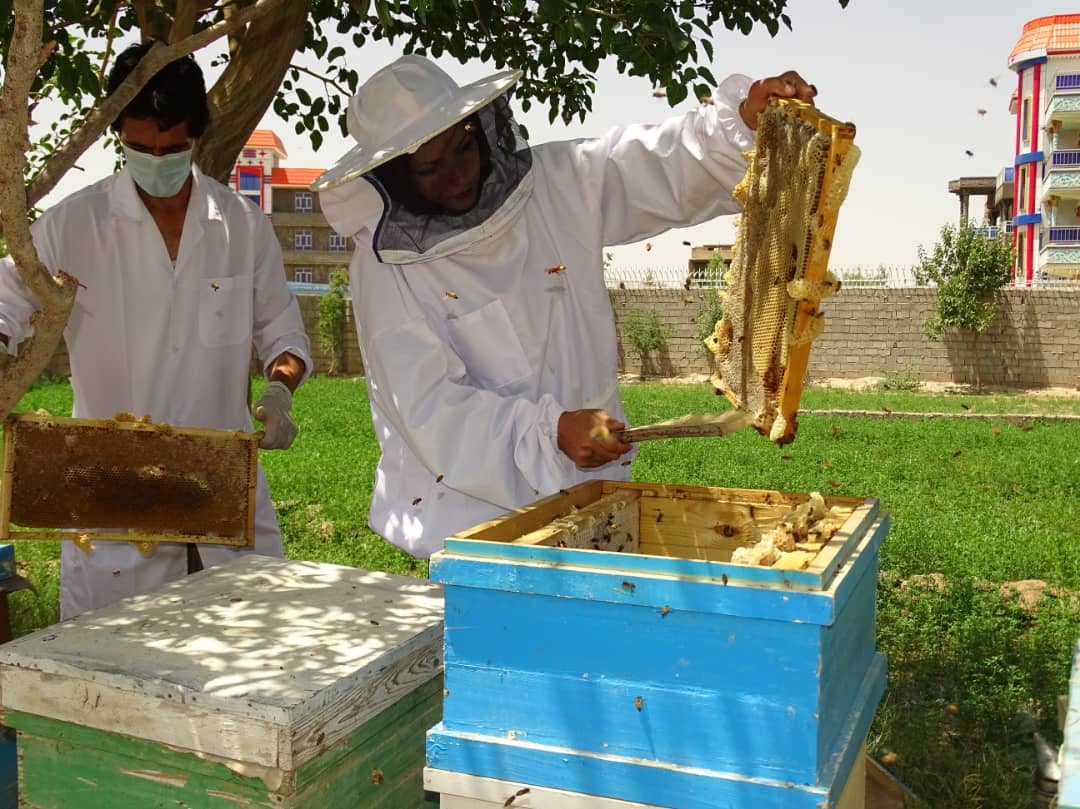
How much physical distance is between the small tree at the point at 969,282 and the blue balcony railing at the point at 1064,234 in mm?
14114

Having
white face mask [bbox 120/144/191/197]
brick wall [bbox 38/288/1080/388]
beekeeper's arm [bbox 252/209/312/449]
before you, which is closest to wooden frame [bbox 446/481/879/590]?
beekeeper's arm [bbox 252/209/312/449]

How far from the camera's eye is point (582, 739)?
1.55 m

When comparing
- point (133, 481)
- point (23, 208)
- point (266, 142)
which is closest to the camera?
point (23, 208)

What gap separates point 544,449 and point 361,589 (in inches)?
20.6

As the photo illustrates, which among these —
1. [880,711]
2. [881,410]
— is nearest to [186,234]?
[880,711]

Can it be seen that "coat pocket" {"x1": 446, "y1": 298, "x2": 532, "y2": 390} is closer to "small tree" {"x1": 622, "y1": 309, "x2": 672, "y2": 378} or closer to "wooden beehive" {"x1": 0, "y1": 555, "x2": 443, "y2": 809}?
"wooden beehive" {"x1": 0, "y1": 555, "x2": 443, "y2": 809}

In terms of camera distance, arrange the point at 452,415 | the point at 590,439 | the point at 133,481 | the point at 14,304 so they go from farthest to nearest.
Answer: the point at 14,304, the point at 133,481, the point at 452,415, the point at 590,439

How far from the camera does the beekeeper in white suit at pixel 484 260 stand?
94.2 inches

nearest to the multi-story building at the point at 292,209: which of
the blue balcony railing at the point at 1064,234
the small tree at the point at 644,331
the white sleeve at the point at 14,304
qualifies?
the small tree at the point at 644,331

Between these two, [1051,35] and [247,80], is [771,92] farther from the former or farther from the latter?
[1051,35]

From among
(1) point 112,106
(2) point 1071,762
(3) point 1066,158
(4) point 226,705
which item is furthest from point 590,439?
(3) point 1066,158

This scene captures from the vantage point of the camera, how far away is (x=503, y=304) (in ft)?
8.43

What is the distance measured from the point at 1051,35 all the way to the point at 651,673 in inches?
1337

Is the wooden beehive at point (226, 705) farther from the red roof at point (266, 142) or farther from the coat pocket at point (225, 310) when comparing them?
the red roof at point (266, 142)
